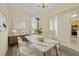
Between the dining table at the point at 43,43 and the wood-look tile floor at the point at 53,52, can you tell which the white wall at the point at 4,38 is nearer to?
the wood-look tile floor at the point at 53,52

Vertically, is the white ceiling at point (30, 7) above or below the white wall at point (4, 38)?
above

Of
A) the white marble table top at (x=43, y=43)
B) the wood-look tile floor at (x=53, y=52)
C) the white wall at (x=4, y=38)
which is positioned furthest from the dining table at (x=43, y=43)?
the white wall at (x=4, y=38)

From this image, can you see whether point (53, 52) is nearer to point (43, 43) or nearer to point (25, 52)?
point (43, 43)

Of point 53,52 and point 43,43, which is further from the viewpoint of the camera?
point 43,43

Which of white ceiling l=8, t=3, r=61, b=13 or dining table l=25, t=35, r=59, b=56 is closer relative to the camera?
white ceiling l=8, t=3, r=61, b=13

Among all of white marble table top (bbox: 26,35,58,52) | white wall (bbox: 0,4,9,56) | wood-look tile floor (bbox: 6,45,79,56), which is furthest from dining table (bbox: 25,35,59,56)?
white wall (bbox: 0,4,9,56)

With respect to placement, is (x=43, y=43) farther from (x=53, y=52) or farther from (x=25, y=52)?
(x=25, y=52)

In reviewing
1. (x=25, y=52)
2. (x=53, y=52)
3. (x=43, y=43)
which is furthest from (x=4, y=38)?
(x=53, y=52)

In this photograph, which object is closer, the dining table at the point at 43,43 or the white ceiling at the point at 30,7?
the white ceiling at the point at 30,7

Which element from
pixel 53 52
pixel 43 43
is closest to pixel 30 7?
pixel 43 43

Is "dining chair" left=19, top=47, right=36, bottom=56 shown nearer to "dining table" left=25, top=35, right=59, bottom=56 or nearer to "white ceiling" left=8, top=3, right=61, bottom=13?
"dining table" left=25, top=35, right=59, bottom=56

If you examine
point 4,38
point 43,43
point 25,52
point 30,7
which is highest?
point 30,7

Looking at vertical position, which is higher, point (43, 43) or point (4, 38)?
point (4, 38)

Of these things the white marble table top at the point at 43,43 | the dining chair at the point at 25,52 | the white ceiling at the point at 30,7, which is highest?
the white ceiling at the point at 30,7
